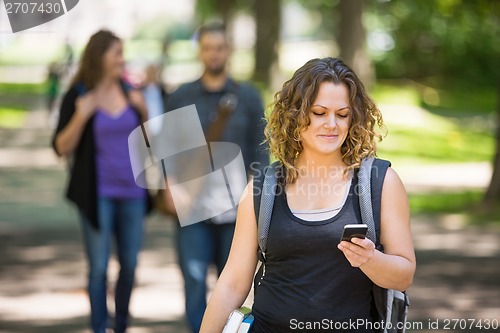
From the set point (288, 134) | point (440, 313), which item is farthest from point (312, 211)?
point (440, 313)

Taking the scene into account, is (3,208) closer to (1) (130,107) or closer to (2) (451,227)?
(2) (451,227)

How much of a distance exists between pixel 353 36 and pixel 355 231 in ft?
85.0

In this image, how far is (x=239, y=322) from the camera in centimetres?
361

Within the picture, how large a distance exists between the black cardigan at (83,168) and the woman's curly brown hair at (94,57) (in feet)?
0.28

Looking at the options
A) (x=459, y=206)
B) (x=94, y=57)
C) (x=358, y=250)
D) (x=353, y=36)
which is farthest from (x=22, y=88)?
(x=358, y=250)

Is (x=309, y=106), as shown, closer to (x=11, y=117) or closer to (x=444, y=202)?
(x=444, y=202)

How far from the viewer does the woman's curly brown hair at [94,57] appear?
6.86 meters

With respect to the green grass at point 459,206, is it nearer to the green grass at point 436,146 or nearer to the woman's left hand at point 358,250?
the green grass at point 436,146

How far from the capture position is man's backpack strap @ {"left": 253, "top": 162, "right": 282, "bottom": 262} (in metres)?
3.62

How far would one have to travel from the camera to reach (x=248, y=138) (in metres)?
6.27

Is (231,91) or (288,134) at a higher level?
(288,134)

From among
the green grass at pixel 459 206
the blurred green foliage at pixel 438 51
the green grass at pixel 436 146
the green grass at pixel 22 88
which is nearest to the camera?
the green grass at pixel 459 206

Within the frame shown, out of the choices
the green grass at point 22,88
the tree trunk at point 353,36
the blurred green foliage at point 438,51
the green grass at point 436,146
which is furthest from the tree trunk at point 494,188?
the green grass at point 22,88

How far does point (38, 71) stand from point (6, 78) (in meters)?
5.53
